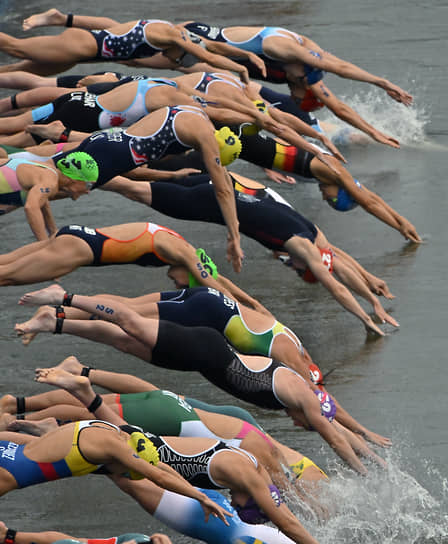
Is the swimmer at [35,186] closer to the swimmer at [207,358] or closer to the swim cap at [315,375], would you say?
the swimmer at [207,358]

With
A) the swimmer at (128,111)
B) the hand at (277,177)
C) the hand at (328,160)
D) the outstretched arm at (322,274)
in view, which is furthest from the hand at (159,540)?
the hand at (277,177)

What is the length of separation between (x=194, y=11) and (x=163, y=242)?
966 cm

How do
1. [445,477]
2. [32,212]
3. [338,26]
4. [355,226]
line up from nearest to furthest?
[445,477], [32,212], [355,226], [338,26]

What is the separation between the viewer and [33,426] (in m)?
5.89

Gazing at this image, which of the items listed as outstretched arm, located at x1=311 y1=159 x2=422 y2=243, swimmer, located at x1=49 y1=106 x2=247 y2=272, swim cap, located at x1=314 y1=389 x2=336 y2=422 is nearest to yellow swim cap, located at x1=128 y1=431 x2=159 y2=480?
swim cap, located at x1=314 y1=389 x2=336 y2=422

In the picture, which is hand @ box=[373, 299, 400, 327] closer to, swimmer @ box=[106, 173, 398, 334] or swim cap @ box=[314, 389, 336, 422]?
swimmer @ box=[106, 173, 398, 334]

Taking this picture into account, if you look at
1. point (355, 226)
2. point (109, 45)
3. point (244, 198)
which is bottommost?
point (355, 226)

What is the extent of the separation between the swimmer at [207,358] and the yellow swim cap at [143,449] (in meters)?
1.03

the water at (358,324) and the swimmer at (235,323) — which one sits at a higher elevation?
the swimmer at (235,323)

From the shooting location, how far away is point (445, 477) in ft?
22.4

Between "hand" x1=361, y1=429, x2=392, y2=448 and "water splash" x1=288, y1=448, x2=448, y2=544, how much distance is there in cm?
23

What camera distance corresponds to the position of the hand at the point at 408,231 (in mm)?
10117

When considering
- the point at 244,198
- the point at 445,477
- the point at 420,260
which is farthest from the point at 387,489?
the point at 420,260

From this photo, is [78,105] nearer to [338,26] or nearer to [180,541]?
[180,541]
